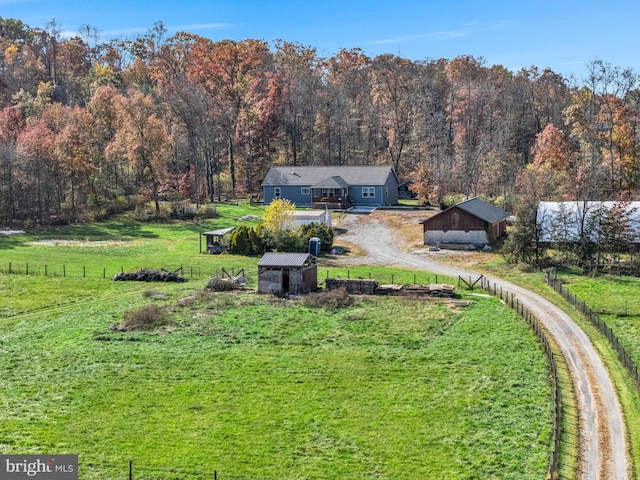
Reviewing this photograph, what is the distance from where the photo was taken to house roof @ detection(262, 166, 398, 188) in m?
83.5

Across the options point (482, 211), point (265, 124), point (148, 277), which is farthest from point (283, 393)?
point (265, 124)

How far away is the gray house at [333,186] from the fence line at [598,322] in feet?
126

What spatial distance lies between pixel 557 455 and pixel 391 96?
8826 cm

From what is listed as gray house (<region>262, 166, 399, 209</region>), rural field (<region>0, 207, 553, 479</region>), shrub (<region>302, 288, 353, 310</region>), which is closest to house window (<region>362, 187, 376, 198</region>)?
gray house (<region>262, 166, 399, 209</region>)

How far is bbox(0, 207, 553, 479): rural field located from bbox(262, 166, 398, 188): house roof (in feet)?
134

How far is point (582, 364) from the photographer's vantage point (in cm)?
3009

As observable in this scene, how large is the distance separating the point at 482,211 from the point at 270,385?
37886mm

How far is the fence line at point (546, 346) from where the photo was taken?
20872 millimetres

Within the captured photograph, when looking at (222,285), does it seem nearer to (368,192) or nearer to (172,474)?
(172,474)

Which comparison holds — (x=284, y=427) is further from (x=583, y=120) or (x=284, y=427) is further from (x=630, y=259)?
(x=583, y=120)

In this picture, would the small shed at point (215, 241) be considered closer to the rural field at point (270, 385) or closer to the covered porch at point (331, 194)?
the rural field at point (270, 385)

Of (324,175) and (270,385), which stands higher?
(324,175)

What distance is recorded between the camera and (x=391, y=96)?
104625 mm

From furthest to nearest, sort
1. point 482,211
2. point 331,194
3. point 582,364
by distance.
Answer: point 331,194, point 482,211, point 582,364
